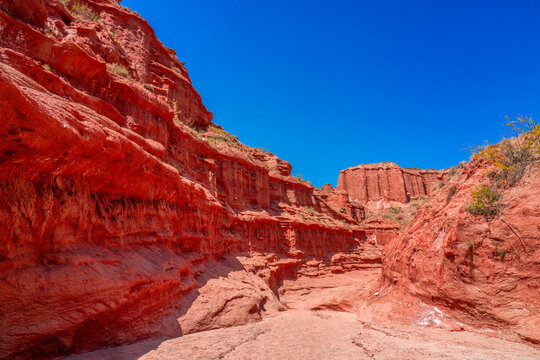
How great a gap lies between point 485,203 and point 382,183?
80480 millimetres

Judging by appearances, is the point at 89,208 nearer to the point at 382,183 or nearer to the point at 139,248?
the point at 139,248

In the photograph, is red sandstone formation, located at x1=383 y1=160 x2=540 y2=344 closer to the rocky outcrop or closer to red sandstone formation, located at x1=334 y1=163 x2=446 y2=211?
red sandstone formation, located at x1=334 y1=163 x2=446 y2=211

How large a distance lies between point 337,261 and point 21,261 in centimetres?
3139

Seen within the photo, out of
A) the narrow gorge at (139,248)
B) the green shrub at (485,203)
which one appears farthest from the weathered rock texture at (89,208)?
the green shrub at (485,203)

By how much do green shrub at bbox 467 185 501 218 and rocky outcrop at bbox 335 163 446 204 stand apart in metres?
75.4

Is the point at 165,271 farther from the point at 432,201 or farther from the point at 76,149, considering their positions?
the point at 432,201

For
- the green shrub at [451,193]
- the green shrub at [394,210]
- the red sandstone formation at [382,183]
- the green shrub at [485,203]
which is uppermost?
the red sandstone formation at [382,183]

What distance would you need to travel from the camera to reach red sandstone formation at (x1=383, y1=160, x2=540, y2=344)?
552cm

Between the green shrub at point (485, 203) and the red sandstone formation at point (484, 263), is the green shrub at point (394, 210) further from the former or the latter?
the green shrub at point (485, 203)

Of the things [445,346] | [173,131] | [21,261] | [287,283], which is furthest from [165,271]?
[287,283]

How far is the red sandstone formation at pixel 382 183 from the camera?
8019cm

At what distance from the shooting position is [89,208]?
6.73 metres

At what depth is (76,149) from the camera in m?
5.51

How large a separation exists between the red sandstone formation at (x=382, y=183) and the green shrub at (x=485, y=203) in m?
75.2
